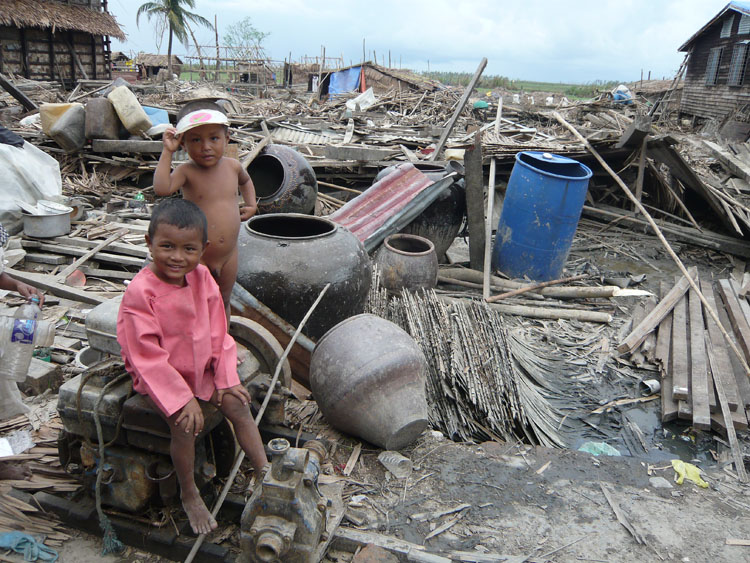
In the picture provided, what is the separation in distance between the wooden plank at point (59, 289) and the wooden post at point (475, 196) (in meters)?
4.05

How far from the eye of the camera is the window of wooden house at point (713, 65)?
20.8 metres

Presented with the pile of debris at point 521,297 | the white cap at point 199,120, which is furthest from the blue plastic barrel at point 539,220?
the white cap at point 199,120

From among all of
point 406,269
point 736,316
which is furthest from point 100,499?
point 736,316

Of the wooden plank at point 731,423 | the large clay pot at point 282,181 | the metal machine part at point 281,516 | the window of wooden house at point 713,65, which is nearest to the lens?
the metal machine part at point 281,516

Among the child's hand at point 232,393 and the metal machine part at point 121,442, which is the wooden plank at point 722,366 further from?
the metal machine part at point 121,442

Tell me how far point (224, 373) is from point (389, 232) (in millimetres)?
3824

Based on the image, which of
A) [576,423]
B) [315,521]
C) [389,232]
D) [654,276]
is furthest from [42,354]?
[654,276]

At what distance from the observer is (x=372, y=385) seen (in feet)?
9.70

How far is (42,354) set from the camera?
12.8 ft

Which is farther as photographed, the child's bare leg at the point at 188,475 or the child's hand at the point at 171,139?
the child's hand at the point at 171,139

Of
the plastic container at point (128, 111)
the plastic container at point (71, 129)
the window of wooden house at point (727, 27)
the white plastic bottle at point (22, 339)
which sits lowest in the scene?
the white plastic bottle at point (22, 339)

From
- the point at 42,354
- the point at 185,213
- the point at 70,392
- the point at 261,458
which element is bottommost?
the point at 42,354

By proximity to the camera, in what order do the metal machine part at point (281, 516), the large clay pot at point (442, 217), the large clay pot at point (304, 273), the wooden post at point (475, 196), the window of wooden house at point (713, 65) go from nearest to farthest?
the metal machine part at point (281, 516) < the large clay pot at point (304, 273) < the wooden post at point (475, 196) < the large clay pot at point (442, 217) < the window of wooden house at point (713, 65)

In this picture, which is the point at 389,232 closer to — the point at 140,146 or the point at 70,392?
the point at 70,392
